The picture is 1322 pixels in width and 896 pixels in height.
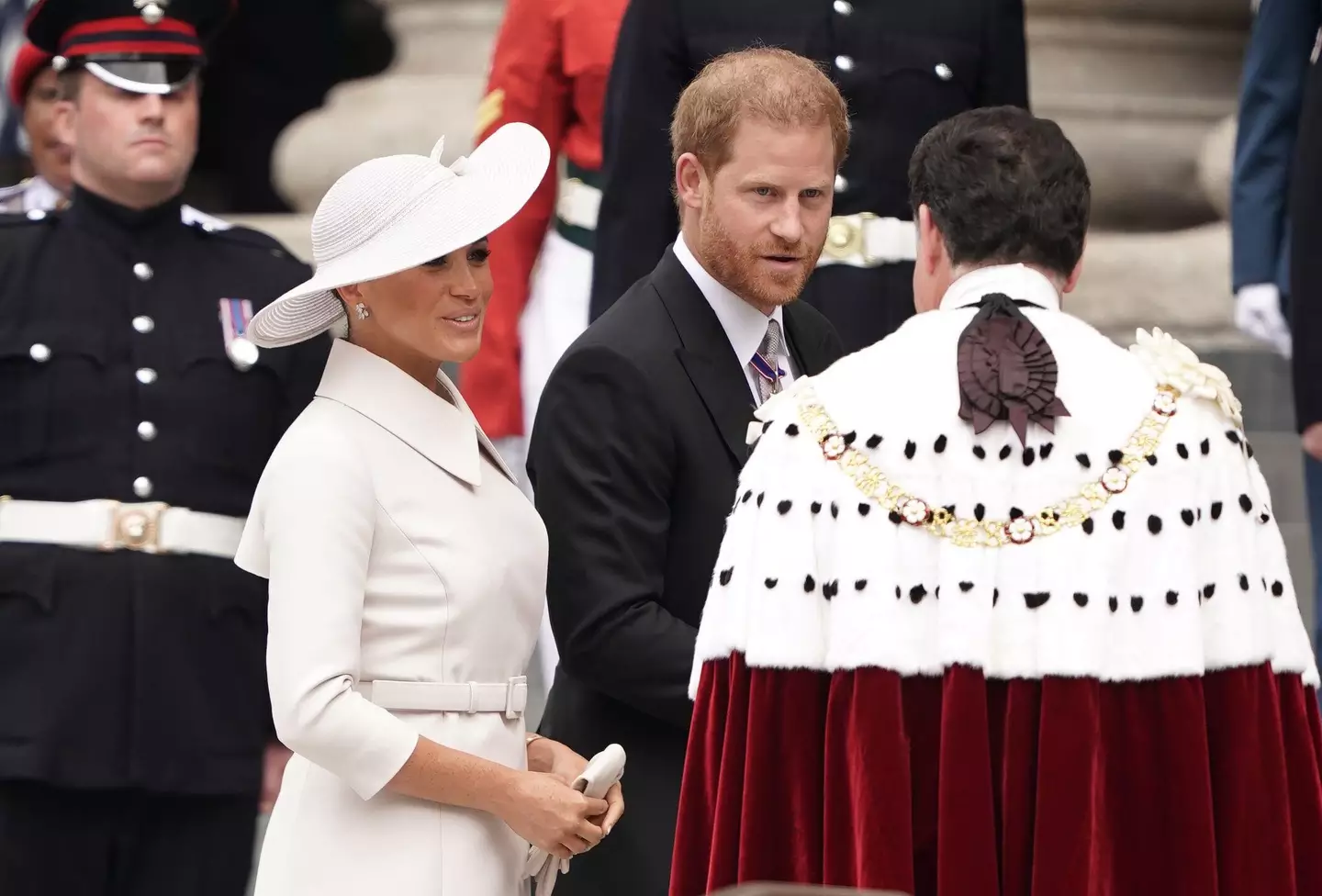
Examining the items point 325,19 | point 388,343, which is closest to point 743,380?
point 388,343

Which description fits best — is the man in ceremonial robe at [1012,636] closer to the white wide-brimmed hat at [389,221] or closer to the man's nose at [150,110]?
the white wide-brimmed hat at [389,221]

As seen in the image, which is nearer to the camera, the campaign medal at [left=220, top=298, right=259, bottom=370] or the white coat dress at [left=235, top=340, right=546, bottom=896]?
the white coat dress at [left=235, top=340, right=546, bottom=896]

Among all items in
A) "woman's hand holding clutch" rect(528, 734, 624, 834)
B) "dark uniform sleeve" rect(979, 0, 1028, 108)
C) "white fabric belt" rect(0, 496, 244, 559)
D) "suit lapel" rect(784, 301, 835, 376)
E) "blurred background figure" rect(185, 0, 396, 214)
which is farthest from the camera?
"blurred background figure" rect(185, 0, 396, 214)

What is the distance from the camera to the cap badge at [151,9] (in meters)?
4.80

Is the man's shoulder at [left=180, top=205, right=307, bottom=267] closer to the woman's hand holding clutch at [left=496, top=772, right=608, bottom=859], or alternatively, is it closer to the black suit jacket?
the black suit jacket

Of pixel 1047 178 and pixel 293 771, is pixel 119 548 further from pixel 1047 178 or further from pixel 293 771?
pixel 1047 178

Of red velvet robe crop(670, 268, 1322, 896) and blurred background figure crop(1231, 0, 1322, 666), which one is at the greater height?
blurred background figure crop(1231, 0, 1322, 666)

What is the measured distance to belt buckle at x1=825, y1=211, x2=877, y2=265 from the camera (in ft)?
15.4

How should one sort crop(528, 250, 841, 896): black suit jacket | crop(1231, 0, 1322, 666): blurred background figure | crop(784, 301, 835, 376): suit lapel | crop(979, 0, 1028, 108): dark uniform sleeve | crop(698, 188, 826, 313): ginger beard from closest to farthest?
crop(528, 250, 841, 896): black suit jacket → crop(698, 188, 826, 313): ginger beard → crop(784, 301, 835, 376): suit lapel → crop(979, 0, 1028, 108): dark uniform sleeve → crop(1231, 0, 1322, 666): blurred background figure

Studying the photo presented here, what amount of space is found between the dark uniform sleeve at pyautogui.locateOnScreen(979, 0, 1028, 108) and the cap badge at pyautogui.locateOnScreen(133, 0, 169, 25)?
5.08ft

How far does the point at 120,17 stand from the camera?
4785 millimetres

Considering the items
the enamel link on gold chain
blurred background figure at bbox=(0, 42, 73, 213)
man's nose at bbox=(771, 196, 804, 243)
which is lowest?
the enamel link on gold chain

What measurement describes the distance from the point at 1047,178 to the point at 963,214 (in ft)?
0.37

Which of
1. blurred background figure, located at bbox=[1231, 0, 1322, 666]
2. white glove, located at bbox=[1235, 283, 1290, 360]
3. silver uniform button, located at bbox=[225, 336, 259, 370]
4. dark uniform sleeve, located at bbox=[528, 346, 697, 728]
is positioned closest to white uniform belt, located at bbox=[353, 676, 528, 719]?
dark uniform sleeve, located at bbox=[528, 346, 697, 728]
